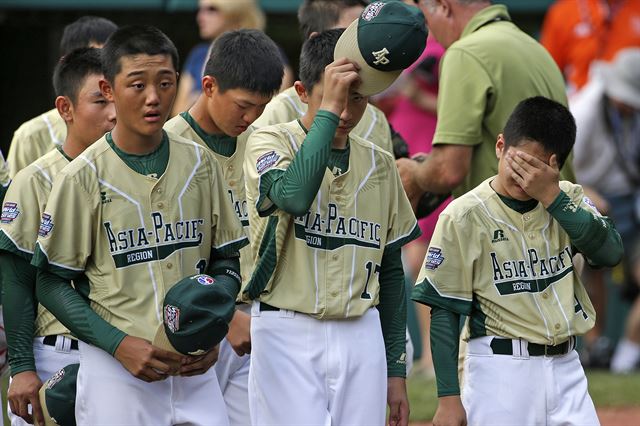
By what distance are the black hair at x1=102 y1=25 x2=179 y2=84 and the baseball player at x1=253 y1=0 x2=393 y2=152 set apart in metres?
0.87

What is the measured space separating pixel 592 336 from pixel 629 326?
15.2 inches

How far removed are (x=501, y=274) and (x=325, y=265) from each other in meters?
0.74

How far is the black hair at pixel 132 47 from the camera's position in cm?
467

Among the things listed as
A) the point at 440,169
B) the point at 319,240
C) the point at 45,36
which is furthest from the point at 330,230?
the point at 45,36

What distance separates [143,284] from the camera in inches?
181

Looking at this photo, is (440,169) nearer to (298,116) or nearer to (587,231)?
(298,116)

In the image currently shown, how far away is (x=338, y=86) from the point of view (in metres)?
4.58

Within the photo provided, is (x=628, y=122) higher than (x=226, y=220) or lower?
lower

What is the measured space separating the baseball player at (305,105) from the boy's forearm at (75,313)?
1.42m

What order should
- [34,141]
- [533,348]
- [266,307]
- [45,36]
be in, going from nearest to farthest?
[266,307] → [533,348] → [34,141] → [45,36]

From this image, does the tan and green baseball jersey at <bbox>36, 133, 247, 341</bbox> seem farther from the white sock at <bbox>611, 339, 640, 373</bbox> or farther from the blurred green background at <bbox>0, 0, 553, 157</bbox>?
the blurred green background at <bbox>0, 0, 553, 157</bbox>

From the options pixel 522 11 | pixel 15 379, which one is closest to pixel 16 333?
pixel 15 379

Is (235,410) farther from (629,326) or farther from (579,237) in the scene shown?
(629,326)

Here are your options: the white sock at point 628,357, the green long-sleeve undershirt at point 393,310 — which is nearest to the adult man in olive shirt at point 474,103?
the green long-sleeve undershirt at point 393,310
